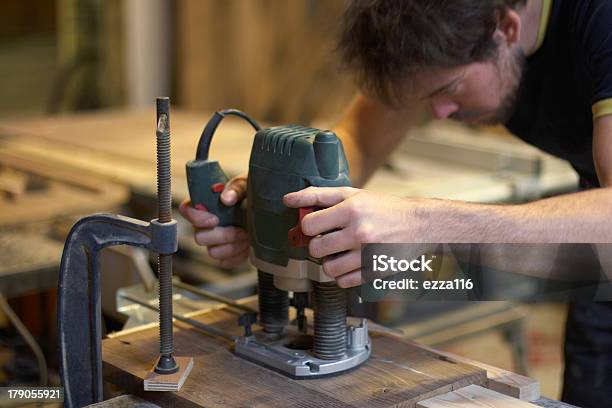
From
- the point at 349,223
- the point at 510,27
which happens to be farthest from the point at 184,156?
the point at 349,223

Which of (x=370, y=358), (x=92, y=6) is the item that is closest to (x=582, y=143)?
(x=370, y=358)

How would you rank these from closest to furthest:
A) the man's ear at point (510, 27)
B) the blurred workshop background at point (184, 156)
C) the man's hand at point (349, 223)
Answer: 1. the man's hand at point (349, 223)
2. the man's ear at point (510, 27)
3. the blurred workshop background at point (184, 156)

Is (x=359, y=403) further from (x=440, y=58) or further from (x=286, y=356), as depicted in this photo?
(x=440, y=58)

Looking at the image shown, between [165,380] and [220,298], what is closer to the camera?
[165,380]

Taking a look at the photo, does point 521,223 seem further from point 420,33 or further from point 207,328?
point 207,328

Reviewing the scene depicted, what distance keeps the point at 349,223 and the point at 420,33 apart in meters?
0.44

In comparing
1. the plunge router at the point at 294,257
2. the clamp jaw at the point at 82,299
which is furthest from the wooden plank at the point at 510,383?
the clamp jaw at the point at 82,299

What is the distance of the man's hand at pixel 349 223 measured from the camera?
1.26m

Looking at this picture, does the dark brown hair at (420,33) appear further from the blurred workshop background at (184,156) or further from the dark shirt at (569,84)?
the blurred workshop background at (184,156)

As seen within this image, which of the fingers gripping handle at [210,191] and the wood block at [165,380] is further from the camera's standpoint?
the fingers gripping handle at [210,191]

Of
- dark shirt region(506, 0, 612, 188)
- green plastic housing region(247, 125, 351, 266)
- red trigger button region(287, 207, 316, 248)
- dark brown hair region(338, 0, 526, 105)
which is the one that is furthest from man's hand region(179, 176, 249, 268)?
dark shirt region(506, 0, 612, 188)

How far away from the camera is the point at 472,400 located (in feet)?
4.23

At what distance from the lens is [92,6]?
5008 millimetres

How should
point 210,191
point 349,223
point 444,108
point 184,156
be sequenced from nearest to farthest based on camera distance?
point 349,223, point 210,191, point 444,108, point 184,156
